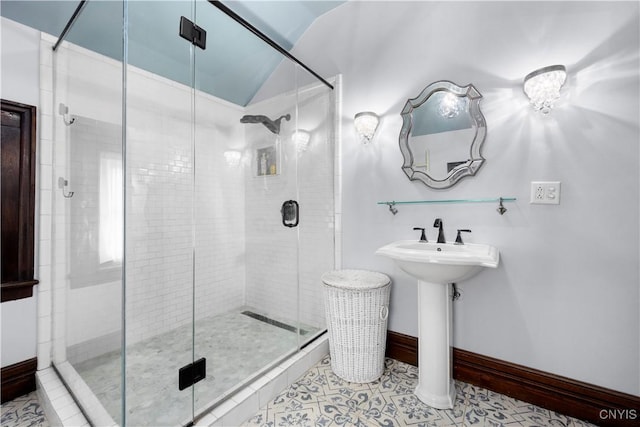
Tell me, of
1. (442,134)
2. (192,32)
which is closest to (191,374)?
(192,32)

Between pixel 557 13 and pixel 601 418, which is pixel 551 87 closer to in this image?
pixel 557 13

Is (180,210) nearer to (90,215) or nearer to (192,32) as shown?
(90,215)

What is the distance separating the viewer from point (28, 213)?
1.61m

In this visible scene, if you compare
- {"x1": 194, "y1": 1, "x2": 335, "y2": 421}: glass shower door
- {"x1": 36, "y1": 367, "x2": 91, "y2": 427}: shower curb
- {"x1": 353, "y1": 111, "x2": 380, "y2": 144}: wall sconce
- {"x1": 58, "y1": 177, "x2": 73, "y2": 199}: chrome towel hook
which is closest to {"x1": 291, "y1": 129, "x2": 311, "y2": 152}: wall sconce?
{"x1": 194, "y1": 1, "x2": 335, "y2": 421}: glass shower door

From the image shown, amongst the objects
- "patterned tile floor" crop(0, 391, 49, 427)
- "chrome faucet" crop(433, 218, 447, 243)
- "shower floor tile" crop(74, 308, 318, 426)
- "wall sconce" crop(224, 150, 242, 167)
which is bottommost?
"patterned tile floor" crop(0, 391, 49, 427)

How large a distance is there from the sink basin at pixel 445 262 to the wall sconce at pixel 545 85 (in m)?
0.78

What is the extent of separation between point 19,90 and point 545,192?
298 centimetres

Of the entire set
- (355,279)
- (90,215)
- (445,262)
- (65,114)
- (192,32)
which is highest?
(192,32)

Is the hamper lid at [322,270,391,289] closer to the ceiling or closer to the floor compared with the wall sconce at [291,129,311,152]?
closer to the floor

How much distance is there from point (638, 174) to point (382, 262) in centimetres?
136

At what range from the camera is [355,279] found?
6.38 feet

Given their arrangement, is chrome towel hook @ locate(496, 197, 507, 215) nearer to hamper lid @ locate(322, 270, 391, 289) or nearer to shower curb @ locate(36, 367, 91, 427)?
hamper lid @ locate(322, 270, 391, 289)

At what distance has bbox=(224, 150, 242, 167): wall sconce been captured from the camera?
1882mm

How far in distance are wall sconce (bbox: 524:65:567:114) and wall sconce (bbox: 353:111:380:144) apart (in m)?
0.86
